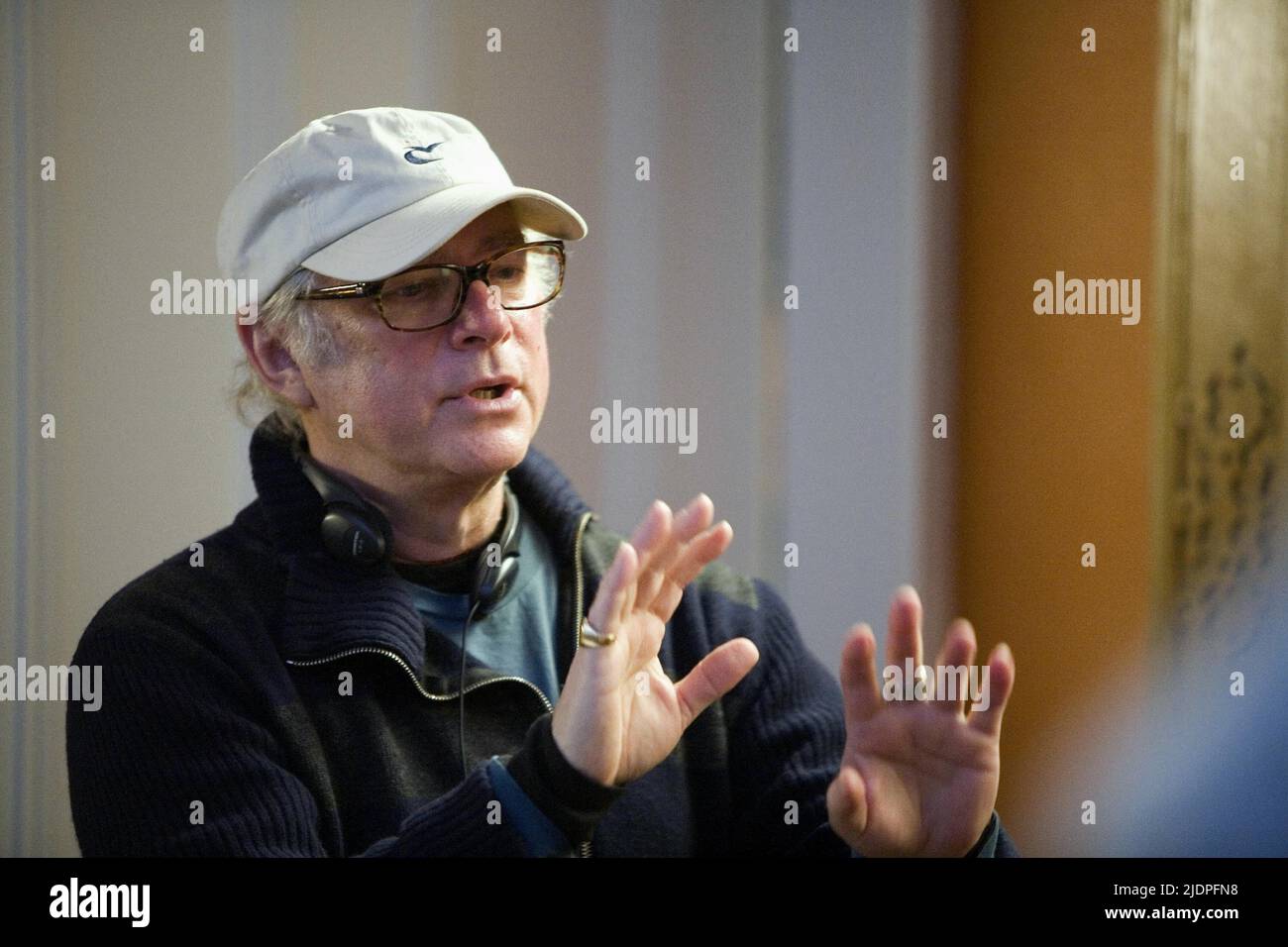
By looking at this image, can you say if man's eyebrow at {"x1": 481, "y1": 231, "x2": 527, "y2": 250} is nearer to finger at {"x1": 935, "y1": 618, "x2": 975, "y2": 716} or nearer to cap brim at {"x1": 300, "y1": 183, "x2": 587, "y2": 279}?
cap brim at {"x1": 300, "y1": 183, "x2": 587, "y2": 279}

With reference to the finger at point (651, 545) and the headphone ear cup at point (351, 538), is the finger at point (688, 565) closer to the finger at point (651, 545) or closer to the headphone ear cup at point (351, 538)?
the finger at point (651, 545)

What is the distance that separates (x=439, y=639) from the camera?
142 cm

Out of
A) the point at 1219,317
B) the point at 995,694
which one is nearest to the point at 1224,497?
the point at 1219,317

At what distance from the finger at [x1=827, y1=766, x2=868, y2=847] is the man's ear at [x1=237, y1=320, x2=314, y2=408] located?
0.75 metres

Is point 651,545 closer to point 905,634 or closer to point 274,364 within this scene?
point 905,634

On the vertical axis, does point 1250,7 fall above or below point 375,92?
above

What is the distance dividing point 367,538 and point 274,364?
0.80 ft

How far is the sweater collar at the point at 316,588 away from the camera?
1377 mm

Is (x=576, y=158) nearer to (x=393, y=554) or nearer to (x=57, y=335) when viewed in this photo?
(x=393, y=554)

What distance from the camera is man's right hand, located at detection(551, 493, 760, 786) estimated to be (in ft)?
4.24

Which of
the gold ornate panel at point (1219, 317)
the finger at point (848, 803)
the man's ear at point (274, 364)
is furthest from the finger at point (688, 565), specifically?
the gold ornate panel at point (1219, 317)

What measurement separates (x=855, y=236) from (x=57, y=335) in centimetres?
102

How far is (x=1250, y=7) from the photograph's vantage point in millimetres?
1680
